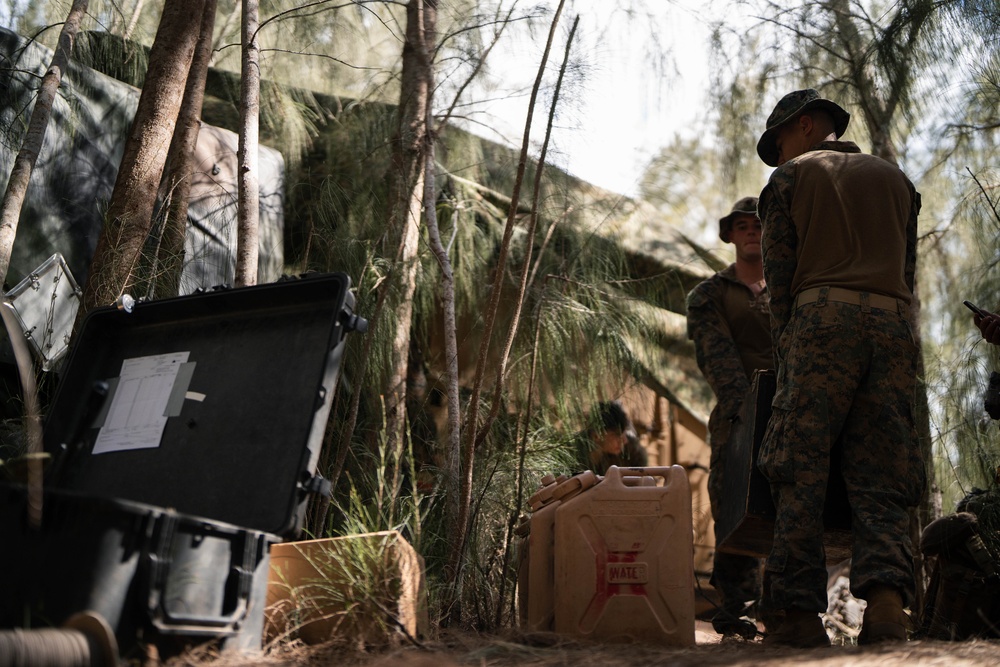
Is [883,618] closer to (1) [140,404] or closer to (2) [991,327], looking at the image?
(2) [991,327]

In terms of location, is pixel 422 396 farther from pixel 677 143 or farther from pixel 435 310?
pixel 677 143

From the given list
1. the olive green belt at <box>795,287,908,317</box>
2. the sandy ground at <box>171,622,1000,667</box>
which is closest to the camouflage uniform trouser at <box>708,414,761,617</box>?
the olive green belt at <box>795,287,908,317</box>

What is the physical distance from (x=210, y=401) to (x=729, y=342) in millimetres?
2385

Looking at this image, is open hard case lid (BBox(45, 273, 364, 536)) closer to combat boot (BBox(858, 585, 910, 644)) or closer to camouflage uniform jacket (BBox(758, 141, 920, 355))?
camouflage uniform jacket (BBox(758, 141, 920, 355))

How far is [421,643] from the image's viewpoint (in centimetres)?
247

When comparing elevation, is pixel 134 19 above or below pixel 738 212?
above

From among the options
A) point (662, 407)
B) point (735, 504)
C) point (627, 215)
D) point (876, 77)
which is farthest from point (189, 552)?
point (662, 407)

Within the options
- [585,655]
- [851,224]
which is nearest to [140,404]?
[585,655]

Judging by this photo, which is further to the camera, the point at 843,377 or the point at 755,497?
the point at 755,497

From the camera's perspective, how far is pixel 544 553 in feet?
9.92

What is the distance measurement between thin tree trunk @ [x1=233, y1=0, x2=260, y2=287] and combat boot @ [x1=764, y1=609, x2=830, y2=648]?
2118mm

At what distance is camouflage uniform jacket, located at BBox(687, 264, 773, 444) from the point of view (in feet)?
13.6

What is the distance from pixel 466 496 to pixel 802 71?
3405 mm

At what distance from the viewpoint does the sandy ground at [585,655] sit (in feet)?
7.04
